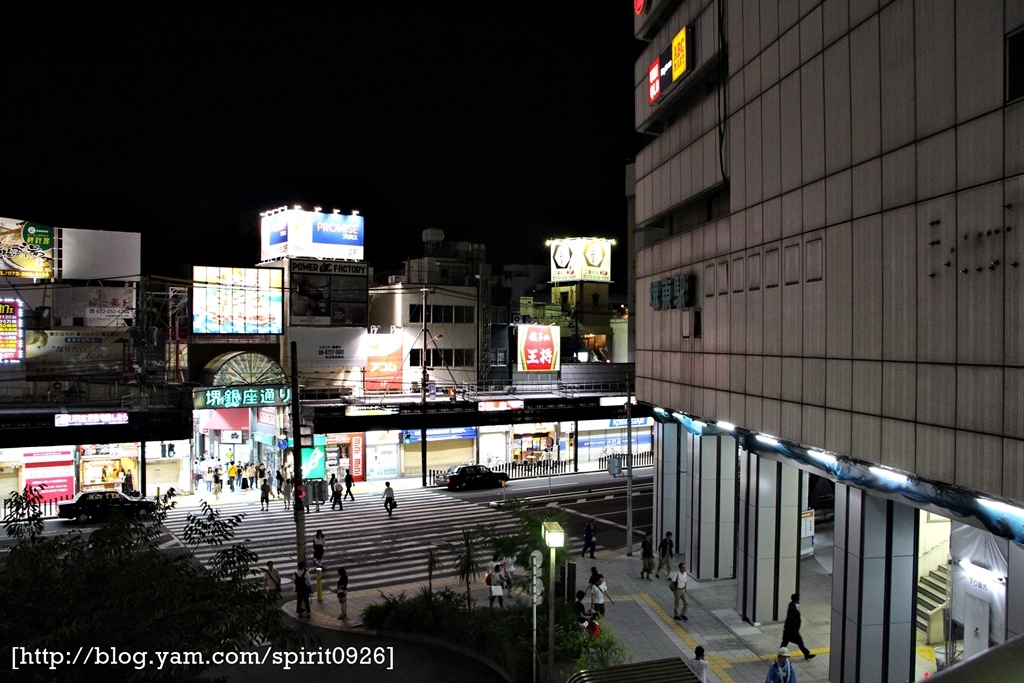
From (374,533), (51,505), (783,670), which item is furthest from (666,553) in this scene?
(51,505)

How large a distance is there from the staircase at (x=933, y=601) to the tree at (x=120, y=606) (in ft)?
44.9

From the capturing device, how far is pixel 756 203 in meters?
18.1

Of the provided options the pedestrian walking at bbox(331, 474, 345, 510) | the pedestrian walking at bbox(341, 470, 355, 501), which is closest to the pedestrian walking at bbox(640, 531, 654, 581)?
the pedestrian walking at bbox(331, 474, 345, 510)

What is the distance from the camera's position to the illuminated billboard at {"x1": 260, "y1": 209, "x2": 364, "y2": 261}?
148ft

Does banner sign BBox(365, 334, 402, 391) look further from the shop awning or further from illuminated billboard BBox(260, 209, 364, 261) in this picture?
the shop awning

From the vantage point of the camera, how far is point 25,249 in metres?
38.6

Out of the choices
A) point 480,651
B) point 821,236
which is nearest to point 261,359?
point 480,651

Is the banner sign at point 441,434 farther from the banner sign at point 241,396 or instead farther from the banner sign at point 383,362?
the banner sign at point 241,396

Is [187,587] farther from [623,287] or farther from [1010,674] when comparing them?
[623,287]

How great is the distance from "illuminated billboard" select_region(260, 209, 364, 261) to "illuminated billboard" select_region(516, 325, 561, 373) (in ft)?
37.8

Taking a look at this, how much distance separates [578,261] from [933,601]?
54.4 metres

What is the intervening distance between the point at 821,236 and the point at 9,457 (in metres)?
34.8

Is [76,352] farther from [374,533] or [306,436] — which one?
[374,533]

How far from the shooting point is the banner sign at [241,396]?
116ft
